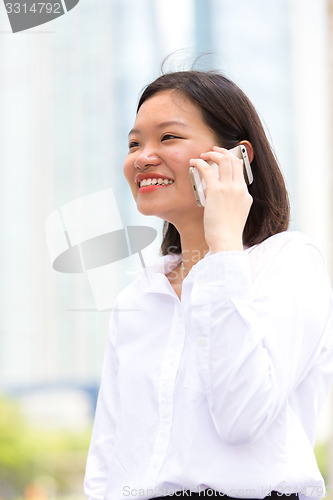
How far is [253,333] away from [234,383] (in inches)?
2.7

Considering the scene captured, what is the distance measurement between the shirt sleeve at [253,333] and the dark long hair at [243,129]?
180 mm

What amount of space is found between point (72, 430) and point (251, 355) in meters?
23.2

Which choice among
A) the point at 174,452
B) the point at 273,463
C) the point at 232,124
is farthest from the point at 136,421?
the point at 232,124

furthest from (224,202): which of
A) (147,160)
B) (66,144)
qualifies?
(66,144)

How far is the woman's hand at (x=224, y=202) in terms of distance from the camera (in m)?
0.86

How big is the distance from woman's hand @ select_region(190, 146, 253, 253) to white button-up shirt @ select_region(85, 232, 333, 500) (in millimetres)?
32

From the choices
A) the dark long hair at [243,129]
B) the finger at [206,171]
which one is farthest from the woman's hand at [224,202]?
the dark long hair at [243,129]

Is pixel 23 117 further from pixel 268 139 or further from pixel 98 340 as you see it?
pixel 268 139

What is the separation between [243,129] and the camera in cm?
106

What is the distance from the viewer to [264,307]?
0.82 meters

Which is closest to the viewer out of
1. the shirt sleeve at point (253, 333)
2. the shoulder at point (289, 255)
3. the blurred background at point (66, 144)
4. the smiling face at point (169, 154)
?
the shirt sleeve at point (253, 333)

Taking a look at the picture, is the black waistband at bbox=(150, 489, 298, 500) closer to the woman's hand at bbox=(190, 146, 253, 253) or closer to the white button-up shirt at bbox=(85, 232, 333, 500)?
the white button-up shirt at bbox=(85, 232, 333, 500)

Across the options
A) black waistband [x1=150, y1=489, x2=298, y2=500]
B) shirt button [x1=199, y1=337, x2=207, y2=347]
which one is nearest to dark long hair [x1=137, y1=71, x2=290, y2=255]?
shirt button [x1=199, y1=337, x2=207, y2=347]

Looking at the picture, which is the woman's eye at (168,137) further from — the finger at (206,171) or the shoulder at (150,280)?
the shoulder at (150,280)
